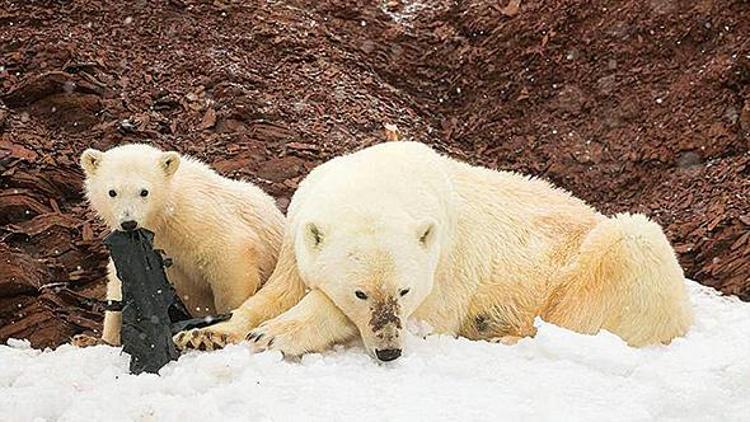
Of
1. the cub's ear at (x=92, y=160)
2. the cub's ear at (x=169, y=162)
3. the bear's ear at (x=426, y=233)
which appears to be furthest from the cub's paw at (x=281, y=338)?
the cub's ear at (x=92, y=160)

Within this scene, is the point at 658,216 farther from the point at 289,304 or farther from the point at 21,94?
the point at 21,94

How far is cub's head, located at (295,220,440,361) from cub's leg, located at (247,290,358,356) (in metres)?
0.08

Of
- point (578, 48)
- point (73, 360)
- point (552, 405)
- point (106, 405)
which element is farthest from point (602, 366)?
point (578, 48)

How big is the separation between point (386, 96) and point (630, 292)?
6.46m

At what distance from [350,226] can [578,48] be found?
7.42 m

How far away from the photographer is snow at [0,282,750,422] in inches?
180

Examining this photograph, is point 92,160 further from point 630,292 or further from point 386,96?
point 386,96

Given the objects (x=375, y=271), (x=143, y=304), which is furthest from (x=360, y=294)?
(x=143, y=304)

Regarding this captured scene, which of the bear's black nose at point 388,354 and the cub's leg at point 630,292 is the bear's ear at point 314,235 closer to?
the bear's black nose at point 388,354

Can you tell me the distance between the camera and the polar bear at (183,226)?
20.7 ft

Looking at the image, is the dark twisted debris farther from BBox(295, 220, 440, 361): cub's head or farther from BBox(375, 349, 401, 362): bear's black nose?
BBox(375, 349, 401, 362): bear's black nose

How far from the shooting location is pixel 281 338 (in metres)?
5.37

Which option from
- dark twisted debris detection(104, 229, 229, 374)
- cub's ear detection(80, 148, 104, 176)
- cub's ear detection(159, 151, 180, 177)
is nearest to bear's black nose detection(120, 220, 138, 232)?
dark twisted debris detection(104, 229, 229, 374)

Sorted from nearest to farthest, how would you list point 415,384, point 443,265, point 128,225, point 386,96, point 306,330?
point 415,384, point 306,330, point 128,225, point 443,265, point 386,96
